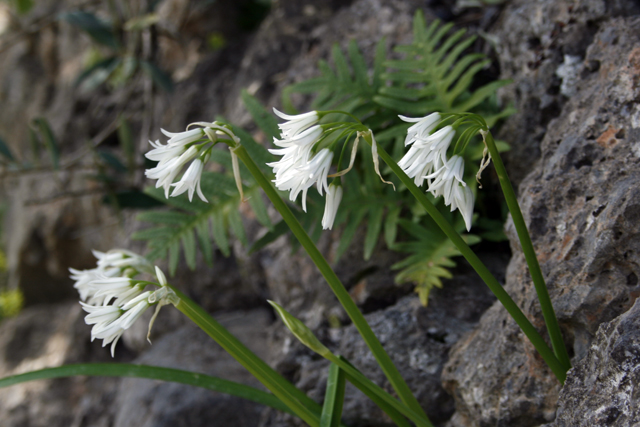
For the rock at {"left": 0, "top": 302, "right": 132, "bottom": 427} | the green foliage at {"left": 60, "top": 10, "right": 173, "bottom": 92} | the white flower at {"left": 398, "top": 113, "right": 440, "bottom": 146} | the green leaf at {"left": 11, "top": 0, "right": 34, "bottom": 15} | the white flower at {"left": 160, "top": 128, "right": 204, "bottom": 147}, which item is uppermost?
the green leaf at {"left": 11, "top": 0, "right": 34, "bottom": 15}

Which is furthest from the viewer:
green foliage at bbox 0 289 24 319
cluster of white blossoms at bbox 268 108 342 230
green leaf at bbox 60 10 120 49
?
green foliage at bbox 0 289 24 319

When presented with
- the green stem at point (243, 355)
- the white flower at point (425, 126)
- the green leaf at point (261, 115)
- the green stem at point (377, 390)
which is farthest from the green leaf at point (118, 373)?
the green leaf at point (261, 115)

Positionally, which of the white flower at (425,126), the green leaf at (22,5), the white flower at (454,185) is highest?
the green leaf at (22,5)

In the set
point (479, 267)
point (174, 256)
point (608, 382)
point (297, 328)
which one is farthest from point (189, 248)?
point (608, 382)

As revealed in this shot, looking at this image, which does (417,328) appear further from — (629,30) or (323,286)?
(629,30)

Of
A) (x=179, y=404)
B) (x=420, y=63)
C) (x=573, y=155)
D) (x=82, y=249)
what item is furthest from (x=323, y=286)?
(x=82, y=249)

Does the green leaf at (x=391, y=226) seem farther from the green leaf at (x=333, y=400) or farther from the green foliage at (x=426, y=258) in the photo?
the green leaf at (x=333, y=400)

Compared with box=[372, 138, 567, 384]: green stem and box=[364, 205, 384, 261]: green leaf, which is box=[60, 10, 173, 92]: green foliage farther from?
box=[372, 138, 567, 384]: green stem

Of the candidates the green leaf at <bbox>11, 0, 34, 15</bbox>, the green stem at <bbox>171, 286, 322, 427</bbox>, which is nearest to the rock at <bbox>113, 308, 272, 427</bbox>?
the green stem at <bbox>171, 286, 322, 427</bbox>
